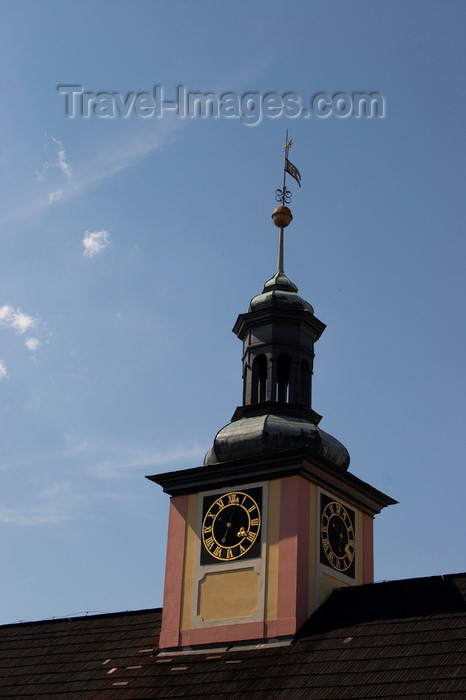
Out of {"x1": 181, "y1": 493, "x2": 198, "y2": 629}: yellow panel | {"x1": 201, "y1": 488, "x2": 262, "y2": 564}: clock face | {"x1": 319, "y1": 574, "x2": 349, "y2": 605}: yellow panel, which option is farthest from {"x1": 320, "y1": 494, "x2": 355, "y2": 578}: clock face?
{"x1": 181, "y1": 493, "x2": 198, "y2": 629}: yellow panel

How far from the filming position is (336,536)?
77.1ft

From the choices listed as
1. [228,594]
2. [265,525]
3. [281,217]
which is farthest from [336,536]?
[281,217]

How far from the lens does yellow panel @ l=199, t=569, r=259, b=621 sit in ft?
73.0

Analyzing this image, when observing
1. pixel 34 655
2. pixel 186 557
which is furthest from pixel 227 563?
Answer: pixel 34 655

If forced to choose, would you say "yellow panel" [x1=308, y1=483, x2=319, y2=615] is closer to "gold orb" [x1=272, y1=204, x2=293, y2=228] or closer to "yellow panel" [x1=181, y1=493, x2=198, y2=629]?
"yellow panel" [x1=181, y1=493, x2=198, y2=629]

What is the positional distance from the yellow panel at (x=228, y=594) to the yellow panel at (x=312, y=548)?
1044 millimetres

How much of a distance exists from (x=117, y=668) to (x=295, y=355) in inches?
314

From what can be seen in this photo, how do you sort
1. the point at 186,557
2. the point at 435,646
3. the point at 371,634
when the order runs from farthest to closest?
1. the point at 186,557
2. the point at 371,634
3. the point at 435,646

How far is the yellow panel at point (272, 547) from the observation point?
21.9 metres

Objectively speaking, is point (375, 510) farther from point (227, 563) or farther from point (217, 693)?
point (217, 693)

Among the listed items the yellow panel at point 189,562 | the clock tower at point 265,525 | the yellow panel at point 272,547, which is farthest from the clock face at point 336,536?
the yellow panel at point 189,562

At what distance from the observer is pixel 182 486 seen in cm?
2438

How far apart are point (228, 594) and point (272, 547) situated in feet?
4.26

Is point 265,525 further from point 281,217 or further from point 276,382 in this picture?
point 281,217
